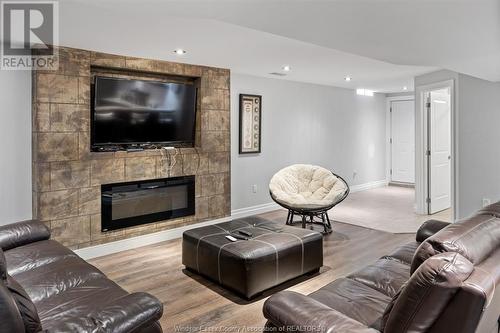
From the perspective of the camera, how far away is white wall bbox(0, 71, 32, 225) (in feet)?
11.5

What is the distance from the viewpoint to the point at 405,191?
8.05 meters

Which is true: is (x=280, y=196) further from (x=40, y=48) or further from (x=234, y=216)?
(x=40, y=48)

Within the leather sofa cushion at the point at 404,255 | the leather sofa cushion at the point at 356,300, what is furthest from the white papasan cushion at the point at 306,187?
the leather sofa cushion at the point at 356,300

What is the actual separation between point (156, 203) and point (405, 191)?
5871 millimetres

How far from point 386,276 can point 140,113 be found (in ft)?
11.1

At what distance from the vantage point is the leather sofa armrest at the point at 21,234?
2.71m

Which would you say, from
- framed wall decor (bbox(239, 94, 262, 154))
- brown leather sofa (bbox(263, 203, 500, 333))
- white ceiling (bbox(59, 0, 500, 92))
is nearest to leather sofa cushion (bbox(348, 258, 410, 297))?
brown leather sofa (bbox(263, 203, 500, 333))

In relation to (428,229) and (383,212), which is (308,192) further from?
(428,229)

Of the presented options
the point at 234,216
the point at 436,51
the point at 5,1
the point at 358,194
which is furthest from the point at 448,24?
the point at 358,194

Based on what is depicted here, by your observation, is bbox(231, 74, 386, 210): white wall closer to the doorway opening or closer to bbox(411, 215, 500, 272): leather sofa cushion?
the doorway opening

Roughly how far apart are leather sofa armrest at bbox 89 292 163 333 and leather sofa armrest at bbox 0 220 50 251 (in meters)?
1.57

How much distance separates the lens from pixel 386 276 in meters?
2.26

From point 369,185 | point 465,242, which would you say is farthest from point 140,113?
point 369,185

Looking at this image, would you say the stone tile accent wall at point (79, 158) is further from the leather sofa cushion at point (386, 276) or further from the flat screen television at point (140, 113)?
the leather sofa cushion at point (386, 276)
